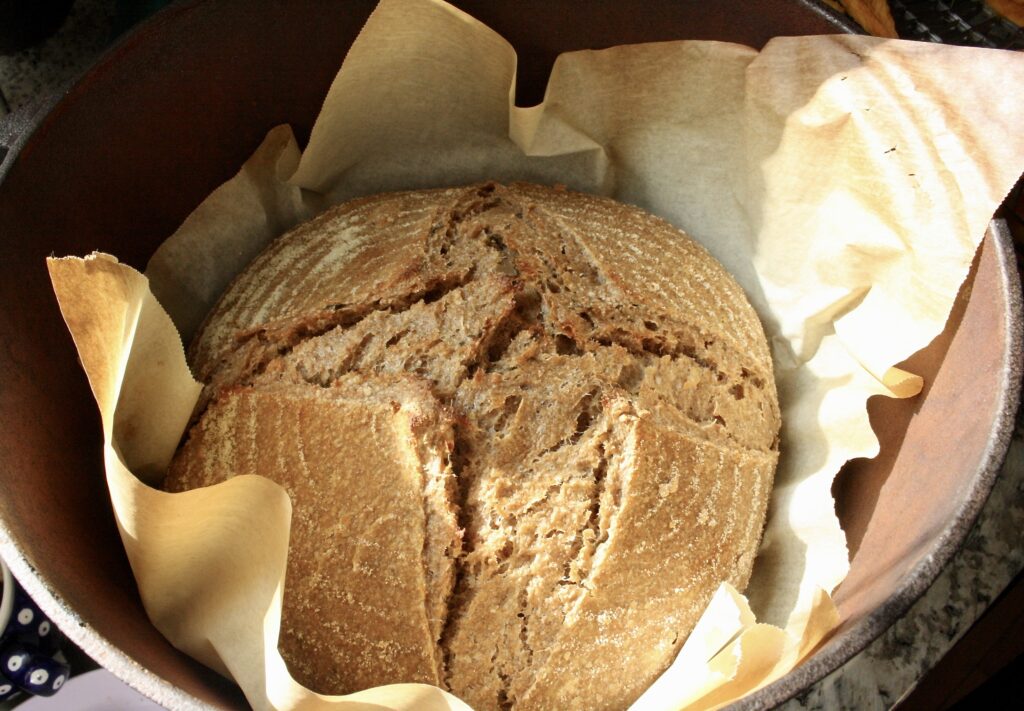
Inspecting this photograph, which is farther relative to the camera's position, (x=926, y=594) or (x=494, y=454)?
(x=926, y=594)

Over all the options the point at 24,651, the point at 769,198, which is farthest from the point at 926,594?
the point at 24,651

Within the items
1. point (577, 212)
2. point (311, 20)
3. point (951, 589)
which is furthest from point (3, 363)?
point (951, 589)

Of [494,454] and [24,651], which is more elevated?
[494,454]

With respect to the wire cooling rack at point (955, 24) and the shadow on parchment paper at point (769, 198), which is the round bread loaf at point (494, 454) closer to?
the shadow on parchment paper at point (769, 198)

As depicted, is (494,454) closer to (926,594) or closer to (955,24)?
(926,594)

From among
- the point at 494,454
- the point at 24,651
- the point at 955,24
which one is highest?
the point at 955,24
